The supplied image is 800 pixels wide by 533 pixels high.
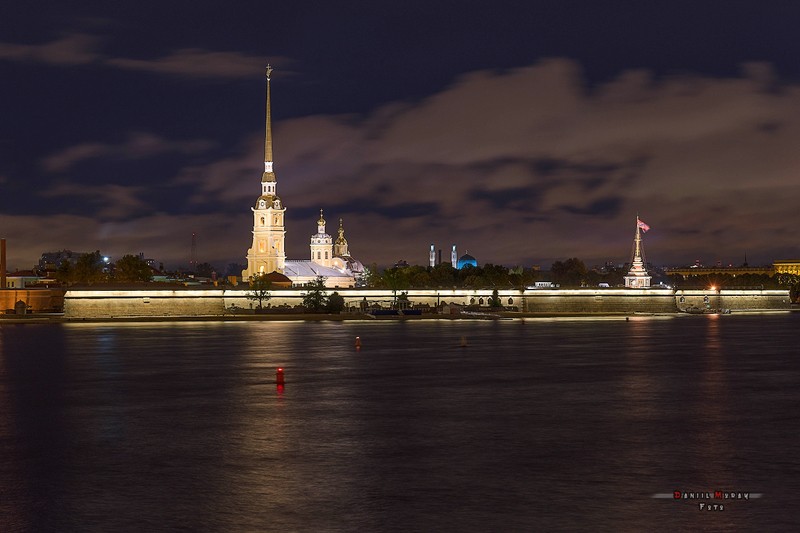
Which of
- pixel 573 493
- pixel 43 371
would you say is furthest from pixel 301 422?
pixel 43 371

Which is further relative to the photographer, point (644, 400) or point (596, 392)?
point (596, 392)

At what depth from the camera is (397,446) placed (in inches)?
989

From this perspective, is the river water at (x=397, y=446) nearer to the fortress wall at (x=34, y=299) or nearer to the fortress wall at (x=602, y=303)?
the fortress wall at (x=34, y=299)

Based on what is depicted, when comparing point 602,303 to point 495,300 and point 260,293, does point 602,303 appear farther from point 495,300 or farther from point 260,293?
point 260,293

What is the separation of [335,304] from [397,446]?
408 ft

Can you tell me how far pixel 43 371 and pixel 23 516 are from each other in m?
34.5

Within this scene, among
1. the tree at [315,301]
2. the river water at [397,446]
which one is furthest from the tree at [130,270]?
the river water at [397,446]

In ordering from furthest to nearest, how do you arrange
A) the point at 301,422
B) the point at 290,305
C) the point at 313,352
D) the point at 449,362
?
1. the point at 290,305
2. the point at 313,352
3. the point at 449,362
4. the point at 301,422

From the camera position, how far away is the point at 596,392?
125 feet

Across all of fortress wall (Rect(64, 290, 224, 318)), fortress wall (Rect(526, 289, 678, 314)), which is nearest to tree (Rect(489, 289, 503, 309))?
fortress wall (Rect(526, 289, 678, 314))

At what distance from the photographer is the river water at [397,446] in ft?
58.1

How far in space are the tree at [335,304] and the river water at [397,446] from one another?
313 feet

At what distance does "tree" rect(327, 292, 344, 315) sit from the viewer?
149 meters

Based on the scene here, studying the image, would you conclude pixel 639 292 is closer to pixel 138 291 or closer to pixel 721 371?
pixel 138 291
